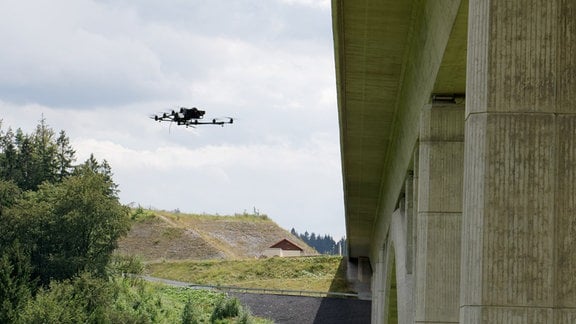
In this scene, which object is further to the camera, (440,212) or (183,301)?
(183,301)

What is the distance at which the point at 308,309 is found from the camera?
7369 cm

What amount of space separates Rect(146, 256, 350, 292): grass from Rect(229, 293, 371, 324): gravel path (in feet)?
10.4

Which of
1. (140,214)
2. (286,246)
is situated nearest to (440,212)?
(286,246)

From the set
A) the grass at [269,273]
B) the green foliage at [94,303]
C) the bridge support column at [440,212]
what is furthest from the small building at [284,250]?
the bridge support column at [440,212]

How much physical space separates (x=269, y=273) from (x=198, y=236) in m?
21.9

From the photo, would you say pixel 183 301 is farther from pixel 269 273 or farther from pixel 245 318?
pixel 269 273

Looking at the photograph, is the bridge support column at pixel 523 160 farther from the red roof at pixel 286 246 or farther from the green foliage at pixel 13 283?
the red roof at pixel 286 246

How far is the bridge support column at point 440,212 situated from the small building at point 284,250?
281ft

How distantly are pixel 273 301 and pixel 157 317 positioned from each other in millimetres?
8058

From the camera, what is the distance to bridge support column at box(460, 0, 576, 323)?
901cm

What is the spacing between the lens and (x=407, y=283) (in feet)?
74.1

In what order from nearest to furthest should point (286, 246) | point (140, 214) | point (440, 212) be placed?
point (440, 212) → point (286, 246) → point (140, 214)

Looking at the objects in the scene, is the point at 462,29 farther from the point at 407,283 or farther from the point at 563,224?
the point at 407,283

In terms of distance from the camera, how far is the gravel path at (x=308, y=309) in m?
71.9
